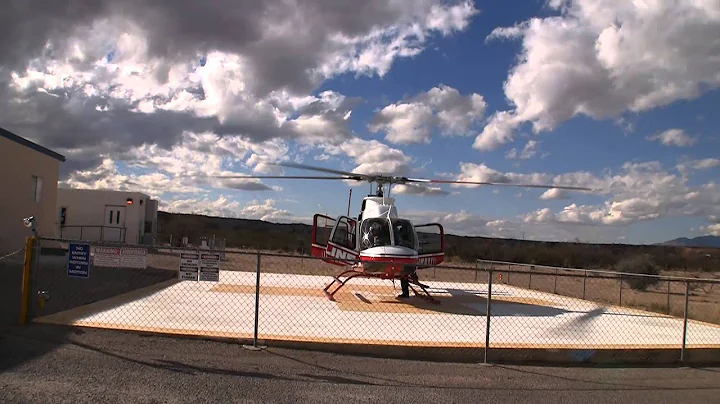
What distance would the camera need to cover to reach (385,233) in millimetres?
15023

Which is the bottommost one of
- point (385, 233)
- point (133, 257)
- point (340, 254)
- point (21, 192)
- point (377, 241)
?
point (340, 254)

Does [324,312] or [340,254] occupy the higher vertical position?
[340,254]

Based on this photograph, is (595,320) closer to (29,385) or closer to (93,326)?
(93,326)

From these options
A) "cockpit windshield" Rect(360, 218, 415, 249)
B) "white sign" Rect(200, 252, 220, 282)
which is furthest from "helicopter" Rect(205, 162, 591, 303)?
"white sign" Rect(200, 252, 220, 282)

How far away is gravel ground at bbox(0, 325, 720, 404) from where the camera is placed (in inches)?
231

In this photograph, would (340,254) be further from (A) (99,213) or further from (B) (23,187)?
(A) (99,213)

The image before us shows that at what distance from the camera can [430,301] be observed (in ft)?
49.9

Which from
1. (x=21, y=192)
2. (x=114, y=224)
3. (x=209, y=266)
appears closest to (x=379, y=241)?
(x=209, y=266)

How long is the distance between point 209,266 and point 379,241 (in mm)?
7208

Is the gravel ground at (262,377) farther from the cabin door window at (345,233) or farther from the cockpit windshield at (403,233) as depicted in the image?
the cabin door window at (345,233)

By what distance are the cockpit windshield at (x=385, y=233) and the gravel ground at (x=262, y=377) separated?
7.22 m

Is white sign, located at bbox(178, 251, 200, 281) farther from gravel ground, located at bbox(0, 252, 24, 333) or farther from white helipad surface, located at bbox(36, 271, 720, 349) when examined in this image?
gravel ground, located at bbox(0, 252, 24, 333)

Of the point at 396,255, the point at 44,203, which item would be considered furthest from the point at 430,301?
the point at 44,203

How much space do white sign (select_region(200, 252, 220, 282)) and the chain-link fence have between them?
0.05 feet
